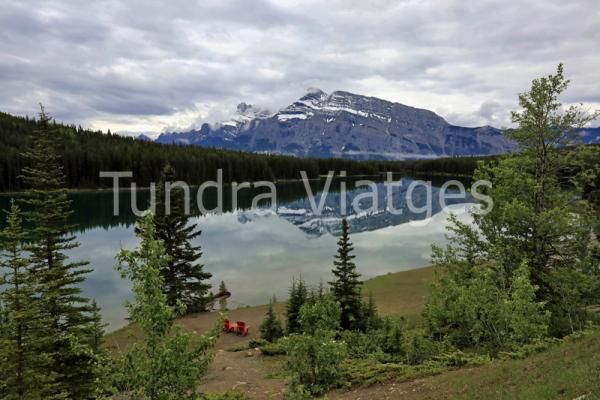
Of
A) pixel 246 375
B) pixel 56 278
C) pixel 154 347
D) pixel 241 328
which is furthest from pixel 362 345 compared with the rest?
pixel 154 347

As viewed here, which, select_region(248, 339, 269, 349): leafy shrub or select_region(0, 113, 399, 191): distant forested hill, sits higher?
select_region(0, 113, 399, 191): distant forested hill

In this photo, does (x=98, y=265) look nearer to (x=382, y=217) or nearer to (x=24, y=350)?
(x=24, y=350)

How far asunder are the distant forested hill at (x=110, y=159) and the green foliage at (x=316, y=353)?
12930 centimetres

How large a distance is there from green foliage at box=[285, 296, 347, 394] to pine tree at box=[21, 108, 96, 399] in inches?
327

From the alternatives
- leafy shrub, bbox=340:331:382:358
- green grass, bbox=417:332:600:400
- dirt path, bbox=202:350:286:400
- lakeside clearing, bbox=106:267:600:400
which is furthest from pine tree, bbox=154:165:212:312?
green grass, bbox=417:332:600:400

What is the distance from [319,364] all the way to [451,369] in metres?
5.67

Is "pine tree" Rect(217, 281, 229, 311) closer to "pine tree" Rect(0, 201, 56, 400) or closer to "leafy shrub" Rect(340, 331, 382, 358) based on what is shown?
"leafy shrub" Rect(340, 331, 382, 358)

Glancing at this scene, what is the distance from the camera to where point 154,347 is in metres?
9.27

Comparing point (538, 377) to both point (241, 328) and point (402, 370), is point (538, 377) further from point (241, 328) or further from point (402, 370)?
point (241, 328)

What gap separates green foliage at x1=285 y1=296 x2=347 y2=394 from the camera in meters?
15.6

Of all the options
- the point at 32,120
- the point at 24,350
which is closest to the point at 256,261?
the point at 24,350

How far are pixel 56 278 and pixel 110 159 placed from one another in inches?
5581

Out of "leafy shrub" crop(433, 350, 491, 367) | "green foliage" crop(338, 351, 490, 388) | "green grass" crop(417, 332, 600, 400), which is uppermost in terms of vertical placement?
"green grass" crop(417, 332, 600, 400)

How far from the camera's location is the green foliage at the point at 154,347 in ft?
29.4
